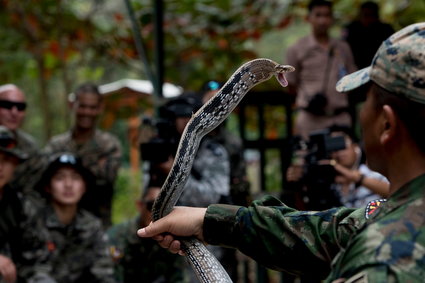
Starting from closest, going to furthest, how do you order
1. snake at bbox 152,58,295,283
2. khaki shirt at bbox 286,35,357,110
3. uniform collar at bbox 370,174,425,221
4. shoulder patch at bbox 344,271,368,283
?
shoulder patch at bbox 344,271,368,283, uniform collar at bbox 370,174,425,221, snake at bbox 152,58,295,283, khaki shirt at bbox 286,35,357,110

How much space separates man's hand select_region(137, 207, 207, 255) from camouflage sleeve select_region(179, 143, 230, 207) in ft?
7.73

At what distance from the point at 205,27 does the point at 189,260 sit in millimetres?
6103

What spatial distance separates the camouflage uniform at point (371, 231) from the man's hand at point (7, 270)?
2474 mm

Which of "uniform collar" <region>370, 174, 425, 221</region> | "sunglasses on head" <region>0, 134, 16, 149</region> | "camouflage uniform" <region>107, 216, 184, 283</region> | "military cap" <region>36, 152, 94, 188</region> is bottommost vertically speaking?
"camouflage uniform" <region>107, 216, 184, 283</region>

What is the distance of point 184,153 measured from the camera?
2234 mm

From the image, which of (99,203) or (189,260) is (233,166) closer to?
(99,203)

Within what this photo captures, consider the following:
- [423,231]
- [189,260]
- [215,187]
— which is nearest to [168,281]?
[215,187]

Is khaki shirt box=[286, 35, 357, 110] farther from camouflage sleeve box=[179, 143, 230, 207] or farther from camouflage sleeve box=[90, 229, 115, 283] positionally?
camouflage sleeve box=[90, 229, 115, 283]

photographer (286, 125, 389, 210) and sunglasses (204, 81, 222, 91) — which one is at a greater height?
sunglasses (204, 81, 222, 91)

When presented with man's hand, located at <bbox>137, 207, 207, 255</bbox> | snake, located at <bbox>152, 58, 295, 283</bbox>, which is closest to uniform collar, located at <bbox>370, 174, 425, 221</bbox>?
snake, located at <bbox>152, 58, 295, 283</bbox>

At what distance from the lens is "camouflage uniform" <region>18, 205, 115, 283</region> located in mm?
4949

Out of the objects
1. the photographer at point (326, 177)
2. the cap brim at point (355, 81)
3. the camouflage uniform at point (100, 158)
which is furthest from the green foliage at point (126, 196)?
the cap brim at point (355, 81)

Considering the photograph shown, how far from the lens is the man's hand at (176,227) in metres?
2.35

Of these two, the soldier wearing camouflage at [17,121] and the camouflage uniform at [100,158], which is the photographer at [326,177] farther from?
the soldier wearing camouflage at [17,121]
